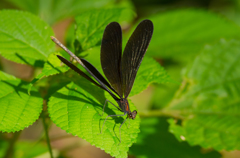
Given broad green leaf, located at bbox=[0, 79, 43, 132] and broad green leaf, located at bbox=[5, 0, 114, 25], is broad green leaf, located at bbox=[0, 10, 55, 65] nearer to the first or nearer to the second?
broad green leaf, located at bbox=[0, 79, 43, 132]

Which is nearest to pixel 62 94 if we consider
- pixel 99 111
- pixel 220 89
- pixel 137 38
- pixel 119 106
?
pixel 99 111

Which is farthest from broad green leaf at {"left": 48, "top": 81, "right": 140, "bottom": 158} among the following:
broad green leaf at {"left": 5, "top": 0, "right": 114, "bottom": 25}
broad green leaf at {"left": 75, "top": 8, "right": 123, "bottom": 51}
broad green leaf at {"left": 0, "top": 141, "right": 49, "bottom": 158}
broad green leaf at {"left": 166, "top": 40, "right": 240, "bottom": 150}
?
broad green leaf at {"left": 5, "top": 0, "right": 114, "bottom": 25}

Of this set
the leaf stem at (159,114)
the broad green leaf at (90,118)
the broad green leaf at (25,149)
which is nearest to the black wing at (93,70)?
the broad green leaf at (90,118)

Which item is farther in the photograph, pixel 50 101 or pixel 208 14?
pixel 208 14

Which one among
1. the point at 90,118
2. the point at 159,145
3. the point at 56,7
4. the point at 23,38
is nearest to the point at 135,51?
the point at 90,118

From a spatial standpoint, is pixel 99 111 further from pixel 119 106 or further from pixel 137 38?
pixel 137 38

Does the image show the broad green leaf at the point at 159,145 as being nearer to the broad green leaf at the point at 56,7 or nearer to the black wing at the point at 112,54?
the black wing at the point at 112,54
